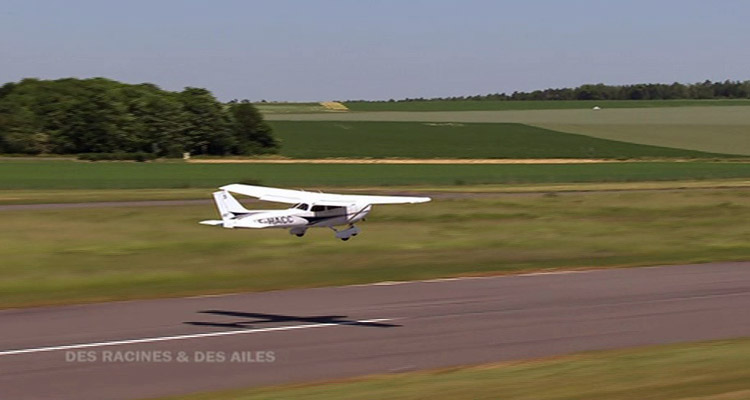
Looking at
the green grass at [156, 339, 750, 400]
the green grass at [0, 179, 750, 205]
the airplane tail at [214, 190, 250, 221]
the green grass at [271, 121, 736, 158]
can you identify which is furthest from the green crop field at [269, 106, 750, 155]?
the green grass at [156, 339, 750, 400]

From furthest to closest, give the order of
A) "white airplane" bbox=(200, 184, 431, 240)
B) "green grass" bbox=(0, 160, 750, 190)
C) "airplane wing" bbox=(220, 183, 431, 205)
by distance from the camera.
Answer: "green grass" bbox=(0, 160, 750, 190) < "airplane wing" bbox=(220, 183, 431, 205) < "white airplane" bbox=(200, 184, 431, 240)

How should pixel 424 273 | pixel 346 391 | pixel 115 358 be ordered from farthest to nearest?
pixel 424 273 → pixel 115 358 → pixel 346 391

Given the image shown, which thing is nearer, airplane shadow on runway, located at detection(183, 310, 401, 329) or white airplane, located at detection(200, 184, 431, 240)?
airplane shadow on runway, located at detection(183, 310, 401, 329)

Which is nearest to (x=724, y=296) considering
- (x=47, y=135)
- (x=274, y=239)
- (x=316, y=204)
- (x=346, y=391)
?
(x=316, y=204)

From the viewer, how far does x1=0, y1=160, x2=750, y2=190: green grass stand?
79.4 m

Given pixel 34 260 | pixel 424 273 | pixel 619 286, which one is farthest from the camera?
pixel 34 260

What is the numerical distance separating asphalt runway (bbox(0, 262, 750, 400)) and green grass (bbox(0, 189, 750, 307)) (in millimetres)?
3289

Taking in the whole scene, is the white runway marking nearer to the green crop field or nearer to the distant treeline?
the distant treeline

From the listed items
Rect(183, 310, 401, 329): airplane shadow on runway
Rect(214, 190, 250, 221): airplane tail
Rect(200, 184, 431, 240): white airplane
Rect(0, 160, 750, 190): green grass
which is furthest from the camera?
Rect(0, 160, 750, 190): green grass

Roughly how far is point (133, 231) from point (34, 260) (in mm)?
9677

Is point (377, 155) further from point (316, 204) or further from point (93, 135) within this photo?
point (316, 204)

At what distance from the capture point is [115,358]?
20266mm

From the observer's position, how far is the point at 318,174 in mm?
88500

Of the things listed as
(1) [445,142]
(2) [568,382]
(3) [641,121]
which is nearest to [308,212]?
(2) [568,382]
